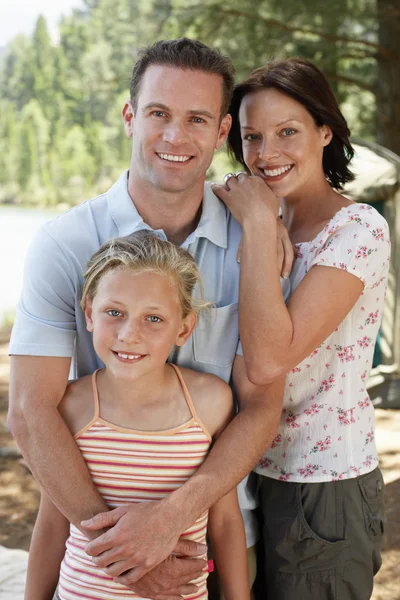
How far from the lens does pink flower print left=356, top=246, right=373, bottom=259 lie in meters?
1.93

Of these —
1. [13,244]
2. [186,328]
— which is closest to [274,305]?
[186,328]

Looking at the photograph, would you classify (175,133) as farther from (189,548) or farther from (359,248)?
(189,548)

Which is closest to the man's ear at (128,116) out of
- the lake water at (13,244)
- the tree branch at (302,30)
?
the tree branch at (302,30)

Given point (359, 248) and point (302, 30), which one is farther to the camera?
point (302, 30)

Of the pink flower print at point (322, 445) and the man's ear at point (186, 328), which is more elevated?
the man's ear at point (186, 328)

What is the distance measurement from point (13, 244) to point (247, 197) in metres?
15.9

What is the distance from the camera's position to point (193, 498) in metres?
1.71

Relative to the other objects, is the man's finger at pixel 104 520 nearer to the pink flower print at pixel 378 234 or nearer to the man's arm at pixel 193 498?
the man's arm at pixel 193 498

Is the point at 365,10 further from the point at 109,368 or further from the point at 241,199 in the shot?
the point at 109,368

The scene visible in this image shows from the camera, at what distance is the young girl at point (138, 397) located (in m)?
1.72

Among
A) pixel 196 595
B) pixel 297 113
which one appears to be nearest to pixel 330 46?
→ pixel 297 113

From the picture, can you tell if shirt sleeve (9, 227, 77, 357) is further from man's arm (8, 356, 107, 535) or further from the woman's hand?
the woman's hand

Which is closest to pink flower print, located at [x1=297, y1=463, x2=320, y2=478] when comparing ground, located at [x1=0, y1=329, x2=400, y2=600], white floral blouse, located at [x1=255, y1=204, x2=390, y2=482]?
white floral blouse, located at [x1=255, y1=204, x2=390, y2=482]

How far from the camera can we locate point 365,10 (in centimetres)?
687
